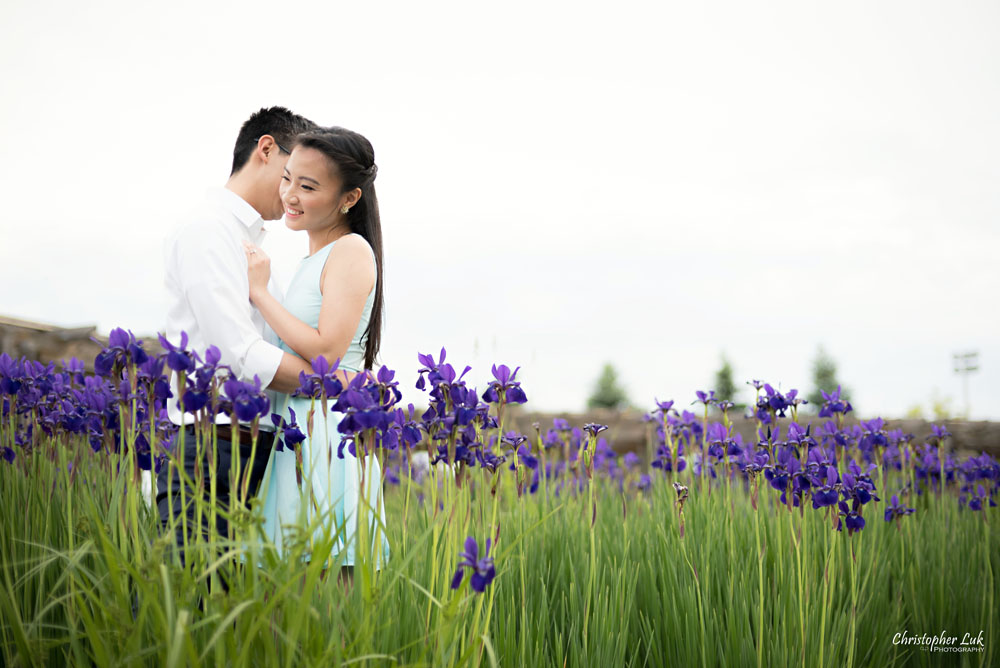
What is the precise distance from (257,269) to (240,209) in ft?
1.62

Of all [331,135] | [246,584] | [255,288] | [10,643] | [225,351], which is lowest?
[10,643]

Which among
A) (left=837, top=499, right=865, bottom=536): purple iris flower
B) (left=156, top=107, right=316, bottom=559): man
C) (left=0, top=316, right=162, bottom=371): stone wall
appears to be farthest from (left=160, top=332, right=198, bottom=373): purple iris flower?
(left=0, top=316, right=162, bottom=371): stone wall

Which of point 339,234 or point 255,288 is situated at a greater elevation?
point 339,234

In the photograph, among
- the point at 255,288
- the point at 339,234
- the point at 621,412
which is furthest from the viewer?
the point at 621,412

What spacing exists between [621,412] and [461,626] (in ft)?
32.5

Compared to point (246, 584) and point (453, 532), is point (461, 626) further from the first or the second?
point (246, 584)

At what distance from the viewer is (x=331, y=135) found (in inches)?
137

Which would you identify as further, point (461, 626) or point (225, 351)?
point (225, 351)

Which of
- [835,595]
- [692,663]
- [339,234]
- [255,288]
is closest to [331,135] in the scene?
[339,234]

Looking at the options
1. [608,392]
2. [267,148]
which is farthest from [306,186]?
[608,392]

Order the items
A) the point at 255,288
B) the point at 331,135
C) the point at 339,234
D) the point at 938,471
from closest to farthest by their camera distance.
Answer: the point at 255,288 → the point at 331,135 → the point at 339,234 → the point at 938,471

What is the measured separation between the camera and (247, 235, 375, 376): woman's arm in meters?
3.10

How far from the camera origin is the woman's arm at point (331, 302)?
310cm

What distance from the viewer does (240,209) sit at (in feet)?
11.9
